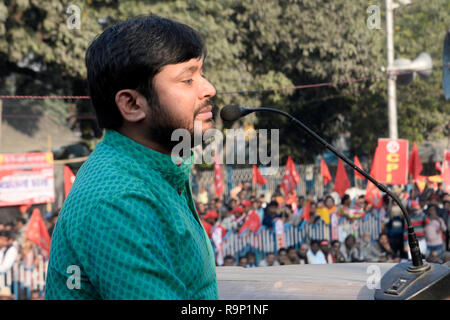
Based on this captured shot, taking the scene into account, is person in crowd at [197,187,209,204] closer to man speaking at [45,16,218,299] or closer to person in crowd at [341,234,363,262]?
person in crowd at [341,234,363,262]

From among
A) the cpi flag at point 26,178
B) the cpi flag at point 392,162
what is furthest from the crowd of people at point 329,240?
the cpi flag at point 26,178

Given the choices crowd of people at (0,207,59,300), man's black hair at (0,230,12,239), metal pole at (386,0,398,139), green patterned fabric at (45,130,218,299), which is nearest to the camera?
green patterned fabric at (45,130,218,299)

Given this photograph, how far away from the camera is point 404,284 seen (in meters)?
1.77

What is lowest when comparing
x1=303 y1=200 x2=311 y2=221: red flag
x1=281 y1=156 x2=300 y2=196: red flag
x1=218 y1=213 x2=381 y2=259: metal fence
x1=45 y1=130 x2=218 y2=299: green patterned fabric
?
x1=218 y1=213 x2=381 y2=259: metal fence

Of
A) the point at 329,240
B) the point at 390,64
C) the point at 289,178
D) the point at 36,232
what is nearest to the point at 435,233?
the point at 329,240

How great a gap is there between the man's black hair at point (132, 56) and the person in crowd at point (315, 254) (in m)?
8.28

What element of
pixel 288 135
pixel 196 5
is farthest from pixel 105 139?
pixel 288 135

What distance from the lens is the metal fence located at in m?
10.3

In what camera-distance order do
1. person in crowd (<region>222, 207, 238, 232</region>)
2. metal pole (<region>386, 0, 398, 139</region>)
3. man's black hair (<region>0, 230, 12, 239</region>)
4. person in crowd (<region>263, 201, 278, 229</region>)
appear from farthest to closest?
metal pole (<region>386, 0, 398, 139</region>) < person in crowd (<region>222, 207, 238, 232</region>) < person in crowd (<region>263, 201, 278, 229</region>) < man's black hair (<region>0, 230, 12, 239</region>)

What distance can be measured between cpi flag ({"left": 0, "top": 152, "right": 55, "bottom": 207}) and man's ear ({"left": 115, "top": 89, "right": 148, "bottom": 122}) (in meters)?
8.51

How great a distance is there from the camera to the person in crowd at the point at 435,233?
8.98 metres

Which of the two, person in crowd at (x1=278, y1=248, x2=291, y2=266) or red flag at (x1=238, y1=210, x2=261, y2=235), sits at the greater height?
red flag at (x1=238, y1=210, x2=261, y2=235)

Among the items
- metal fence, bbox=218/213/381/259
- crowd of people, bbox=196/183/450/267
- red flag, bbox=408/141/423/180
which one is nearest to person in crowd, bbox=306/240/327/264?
crowd of people, bbox=196/183/450/267

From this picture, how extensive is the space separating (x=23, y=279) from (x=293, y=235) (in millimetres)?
4620
